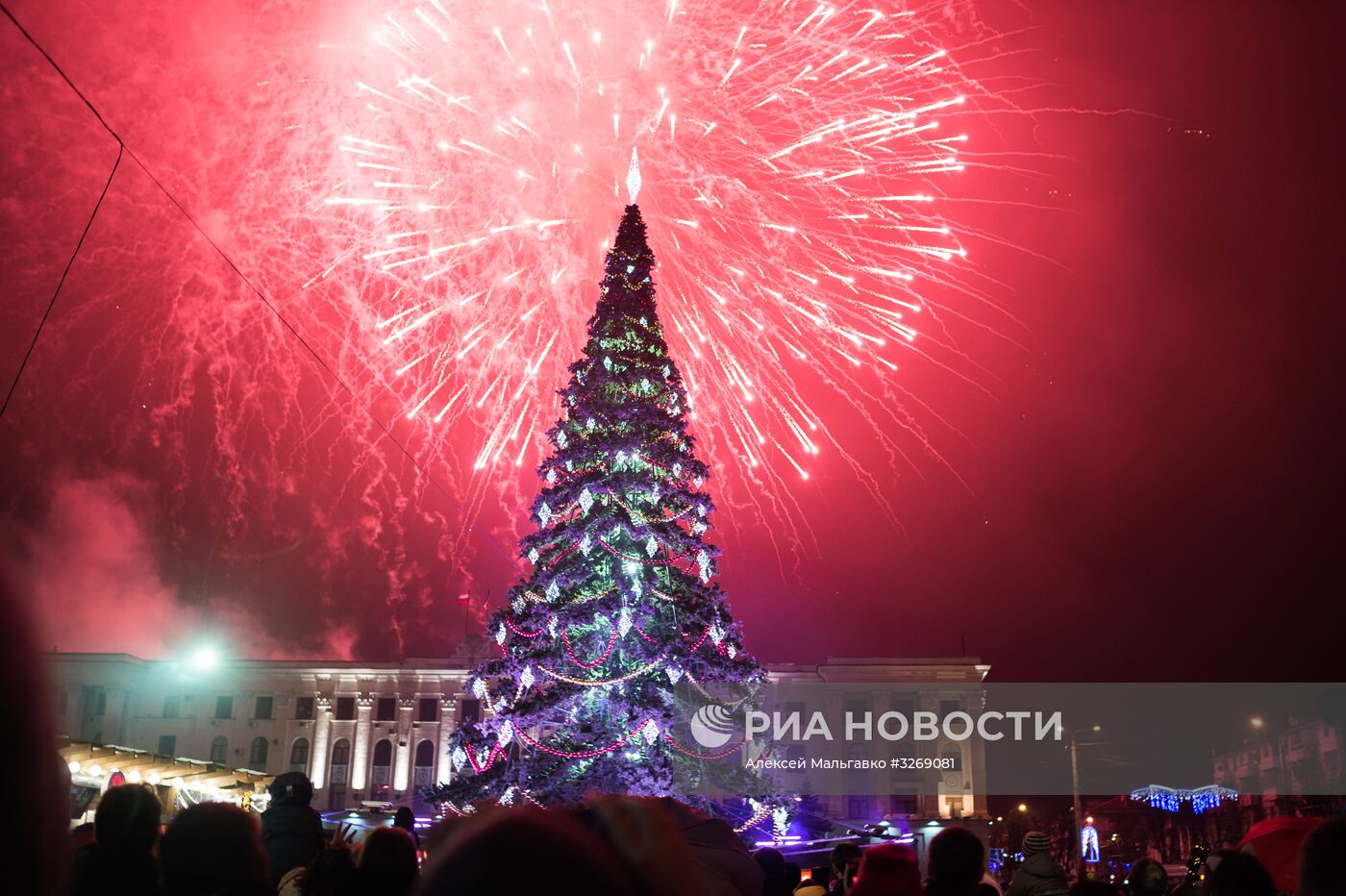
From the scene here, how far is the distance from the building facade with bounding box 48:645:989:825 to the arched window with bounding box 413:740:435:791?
53mm

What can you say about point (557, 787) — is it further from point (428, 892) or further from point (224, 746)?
point (224, 746)

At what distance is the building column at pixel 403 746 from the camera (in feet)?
197

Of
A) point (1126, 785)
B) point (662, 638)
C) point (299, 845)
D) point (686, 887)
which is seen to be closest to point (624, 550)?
point (662, 638)

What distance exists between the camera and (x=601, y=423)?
21.8 m

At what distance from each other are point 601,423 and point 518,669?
4925 millimetres

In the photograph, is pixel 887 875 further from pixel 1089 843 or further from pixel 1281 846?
pixel 1089 843

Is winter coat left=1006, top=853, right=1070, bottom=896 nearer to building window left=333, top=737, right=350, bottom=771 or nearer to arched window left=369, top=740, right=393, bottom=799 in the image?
arched window left=369, top=740, right=393, bottom=799

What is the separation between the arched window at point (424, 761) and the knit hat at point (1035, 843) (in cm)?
5772

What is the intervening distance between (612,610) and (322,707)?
A: 4566 cm

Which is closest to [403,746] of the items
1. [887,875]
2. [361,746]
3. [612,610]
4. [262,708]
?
[361,746]

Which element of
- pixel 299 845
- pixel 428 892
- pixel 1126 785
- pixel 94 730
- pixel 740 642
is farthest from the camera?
pixel 1126 785

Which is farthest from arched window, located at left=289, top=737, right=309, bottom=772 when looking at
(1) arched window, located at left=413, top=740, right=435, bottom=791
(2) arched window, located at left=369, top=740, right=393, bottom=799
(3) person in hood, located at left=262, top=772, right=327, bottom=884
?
(3) person in hood, located at left=262, top=772, right=327, bottom=884

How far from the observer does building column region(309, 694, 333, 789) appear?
6041cm

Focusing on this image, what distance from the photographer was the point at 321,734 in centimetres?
6128
